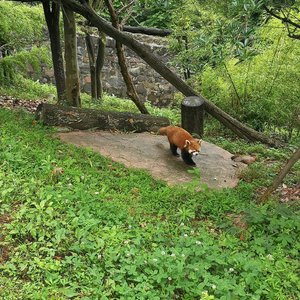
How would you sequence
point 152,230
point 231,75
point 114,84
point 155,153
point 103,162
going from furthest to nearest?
point 114,84
point 231,75
point 155,153
point 103,162
point 152,230

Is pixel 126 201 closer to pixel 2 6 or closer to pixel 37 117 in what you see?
pixel 37 117

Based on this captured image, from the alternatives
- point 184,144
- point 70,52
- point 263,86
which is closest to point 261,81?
point 263,86

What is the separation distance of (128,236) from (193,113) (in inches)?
178

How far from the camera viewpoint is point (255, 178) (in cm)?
612

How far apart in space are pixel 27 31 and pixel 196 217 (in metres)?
7.56

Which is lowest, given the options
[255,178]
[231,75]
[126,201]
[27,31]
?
[255,178]

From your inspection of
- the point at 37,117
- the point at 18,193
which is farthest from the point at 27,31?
the point at 18,193

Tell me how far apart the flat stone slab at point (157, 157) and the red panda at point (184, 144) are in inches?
4.6

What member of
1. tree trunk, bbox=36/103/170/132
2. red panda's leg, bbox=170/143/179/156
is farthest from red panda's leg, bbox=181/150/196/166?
tree trunk, bbox=36/103/170/132

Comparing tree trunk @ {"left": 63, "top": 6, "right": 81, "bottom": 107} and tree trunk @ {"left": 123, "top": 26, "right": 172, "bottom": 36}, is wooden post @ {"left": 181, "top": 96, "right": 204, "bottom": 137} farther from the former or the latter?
tree trunk @ {"left": 123, "top": 26, "right": 172, "bottom": 36}

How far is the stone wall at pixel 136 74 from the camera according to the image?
1395 cm

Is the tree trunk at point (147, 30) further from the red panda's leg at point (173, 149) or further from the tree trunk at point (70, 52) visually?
the red panda's leg at point (173, 149)

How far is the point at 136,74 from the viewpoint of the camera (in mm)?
14289

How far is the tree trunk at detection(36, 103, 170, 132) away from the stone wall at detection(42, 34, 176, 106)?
641cm
